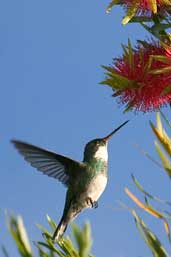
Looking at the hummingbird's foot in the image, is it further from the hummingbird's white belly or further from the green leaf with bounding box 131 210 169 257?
the green leaf with bounding box 131 210 169 257

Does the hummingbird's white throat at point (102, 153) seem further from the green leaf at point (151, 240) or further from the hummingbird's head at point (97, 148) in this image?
the green leaf at point (151, 240)

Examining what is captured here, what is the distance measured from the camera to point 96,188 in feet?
10.3

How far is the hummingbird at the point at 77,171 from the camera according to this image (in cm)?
307

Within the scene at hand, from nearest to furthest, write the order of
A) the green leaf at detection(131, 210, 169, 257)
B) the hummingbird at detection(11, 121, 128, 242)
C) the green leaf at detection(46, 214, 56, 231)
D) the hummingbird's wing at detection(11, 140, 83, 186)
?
the green leaf at detection(131, 210, 169, 257), the green leaf at detection(46, 214, 56, 231), the hummingbird's wing at detection(11, 140, 83, 186), the hummingbird at detection(11, 121, 128, 242)

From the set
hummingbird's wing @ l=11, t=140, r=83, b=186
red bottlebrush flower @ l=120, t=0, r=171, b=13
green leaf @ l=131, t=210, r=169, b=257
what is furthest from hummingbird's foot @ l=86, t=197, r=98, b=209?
green leaf @ l=131, t=210, r=169, b=257

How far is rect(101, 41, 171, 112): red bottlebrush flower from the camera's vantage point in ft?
5.92

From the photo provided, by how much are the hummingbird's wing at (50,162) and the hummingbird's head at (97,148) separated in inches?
3.7

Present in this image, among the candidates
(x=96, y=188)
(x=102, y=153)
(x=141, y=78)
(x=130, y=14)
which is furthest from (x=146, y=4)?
(x=102, y=153)

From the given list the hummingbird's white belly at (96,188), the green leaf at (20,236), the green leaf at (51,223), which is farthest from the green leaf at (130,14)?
the hummingbird's white belly at (96,188)

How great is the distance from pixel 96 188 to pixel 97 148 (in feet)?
1.11

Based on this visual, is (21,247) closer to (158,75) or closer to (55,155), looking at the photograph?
(158,75)

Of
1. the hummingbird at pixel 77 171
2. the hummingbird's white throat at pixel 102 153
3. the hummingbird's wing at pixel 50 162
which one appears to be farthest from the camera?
the hummingbird's white throat at pixel 102 153

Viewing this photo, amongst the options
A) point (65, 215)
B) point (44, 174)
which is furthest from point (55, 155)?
point (65, 215)

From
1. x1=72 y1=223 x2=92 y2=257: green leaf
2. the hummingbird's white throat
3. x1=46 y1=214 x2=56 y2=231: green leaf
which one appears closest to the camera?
x1=72 y1=223 x2=92 y2=257: green leaf
